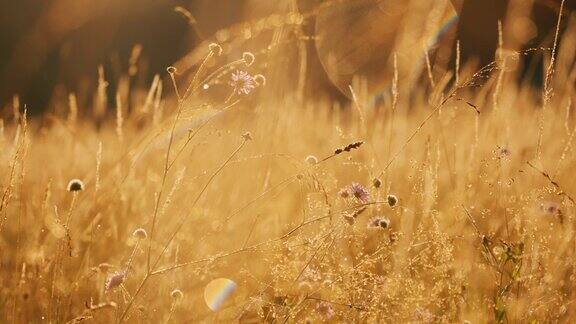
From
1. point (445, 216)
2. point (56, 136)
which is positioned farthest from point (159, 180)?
point (56, 136)

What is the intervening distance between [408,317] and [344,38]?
7024 millimetres

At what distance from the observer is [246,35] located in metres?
1.72

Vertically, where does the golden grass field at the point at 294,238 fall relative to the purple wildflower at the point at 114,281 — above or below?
below

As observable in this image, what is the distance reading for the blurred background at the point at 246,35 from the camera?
9.91 feet

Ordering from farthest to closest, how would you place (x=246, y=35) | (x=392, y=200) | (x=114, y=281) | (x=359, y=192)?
(x=246, y=35)
(x=359, y=192)
(x=392, y=200)
(x=114, y=281)

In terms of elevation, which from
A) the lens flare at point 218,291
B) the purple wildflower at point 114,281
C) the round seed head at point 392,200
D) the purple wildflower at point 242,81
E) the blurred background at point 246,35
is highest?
the purple wildflower at point 242,81

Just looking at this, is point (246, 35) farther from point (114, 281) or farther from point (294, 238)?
point (114, 281)

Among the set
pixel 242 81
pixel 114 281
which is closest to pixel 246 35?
pixel 242 81

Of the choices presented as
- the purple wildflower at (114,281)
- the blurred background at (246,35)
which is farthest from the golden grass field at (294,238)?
the blurred background at (246,35)

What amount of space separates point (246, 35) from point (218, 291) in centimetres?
67

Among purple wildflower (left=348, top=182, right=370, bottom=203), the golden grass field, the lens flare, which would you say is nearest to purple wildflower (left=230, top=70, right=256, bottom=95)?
the golden grass field

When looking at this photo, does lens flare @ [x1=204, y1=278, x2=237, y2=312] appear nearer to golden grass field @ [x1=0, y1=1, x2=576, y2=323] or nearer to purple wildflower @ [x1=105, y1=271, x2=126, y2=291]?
golden grass field @ [x1=0, y1=1, x2=576, y2=323]

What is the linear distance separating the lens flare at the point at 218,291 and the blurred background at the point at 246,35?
62cm

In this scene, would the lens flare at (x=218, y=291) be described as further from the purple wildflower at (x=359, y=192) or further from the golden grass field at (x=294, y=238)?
the purple wildflower at (x=359, y=192)
